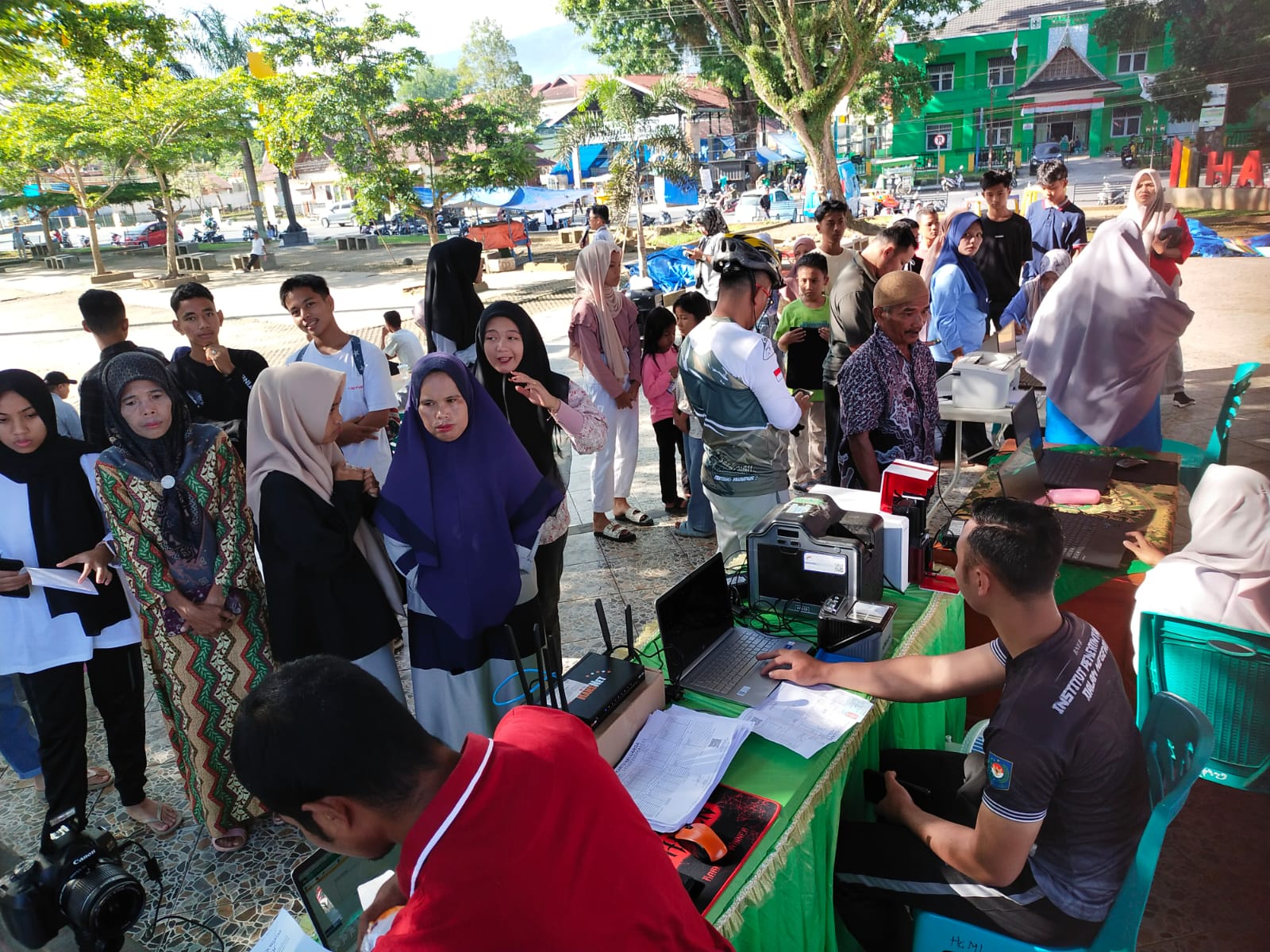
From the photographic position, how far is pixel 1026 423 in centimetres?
380

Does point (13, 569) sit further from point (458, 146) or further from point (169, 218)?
point (169, 218)

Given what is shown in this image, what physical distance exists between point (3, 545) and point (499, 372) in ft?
5.94

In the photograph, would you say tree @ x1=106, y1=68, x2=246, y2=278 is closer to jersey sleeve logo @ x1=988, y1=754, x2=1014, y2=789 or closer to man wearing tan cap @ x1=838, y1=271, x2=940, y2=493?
man wearing tan cap @ x1=838, y1=271, x2=940, y2=493

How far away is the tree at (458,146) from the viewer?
17.4 metres

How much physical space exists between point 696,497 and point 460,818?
3.89 m

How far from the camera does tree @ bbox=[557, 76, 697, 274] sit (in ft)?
64.6

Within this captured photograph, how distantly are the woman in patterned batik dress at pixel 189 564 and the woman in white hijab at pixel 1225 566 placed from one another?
287 cm

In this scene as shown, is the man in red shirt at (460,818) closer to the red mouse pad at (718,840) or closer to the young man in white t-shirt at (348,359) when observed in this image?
the red mouse pad at (718,840)

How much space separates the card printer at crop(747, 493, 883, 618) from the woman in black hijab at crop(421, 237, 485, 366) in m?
1.79

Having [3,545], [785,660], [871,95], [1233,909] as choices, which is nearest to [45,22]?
[3,545]

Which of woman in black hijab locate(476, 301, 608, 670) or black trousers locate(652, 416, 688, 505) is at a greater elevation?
woman in black hijab locate(476, 301, 608, 670)

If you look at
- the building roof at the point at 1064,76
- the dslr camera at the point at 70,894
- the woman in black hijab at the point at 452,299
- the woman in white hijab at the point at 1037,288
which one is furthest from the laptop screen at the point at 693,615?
the building roof at the point at 1064,76

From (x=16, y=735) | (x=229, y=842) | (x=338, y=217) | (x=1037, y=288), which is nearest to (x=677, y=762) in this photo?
(x=229, y=842)

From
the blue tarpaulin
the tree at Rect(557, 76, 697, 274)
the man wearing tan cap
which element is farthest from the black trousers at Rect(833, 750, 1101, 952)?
the tree at Rect(557, 76, 697, 274)
